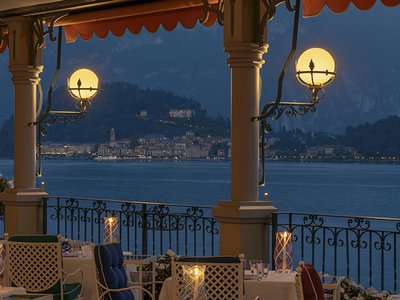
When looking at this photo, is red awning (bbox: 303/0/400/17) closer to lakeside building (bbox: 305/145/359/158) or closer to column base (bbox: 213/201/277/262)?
column base (bbox: 213/201/277/262)

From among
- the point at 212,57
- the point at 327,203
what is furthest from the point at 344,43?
the point at 327,203

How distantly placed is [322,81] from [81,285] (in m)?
2.45

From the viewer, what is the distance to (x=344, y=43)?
109m

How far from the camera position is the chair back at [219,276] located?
4816 mm

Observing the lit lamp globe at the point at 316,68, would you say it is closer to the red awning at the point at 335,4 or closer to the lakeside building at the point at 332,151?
the red awning at the point at 335,4

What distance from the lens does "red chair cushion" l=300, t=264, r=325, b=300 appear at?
4625 millimetres

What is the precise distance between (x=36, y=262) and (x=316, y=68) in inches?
102

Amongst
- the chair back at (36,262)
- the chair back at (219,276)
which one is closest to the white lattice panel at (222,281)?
the chair back at (219,276)

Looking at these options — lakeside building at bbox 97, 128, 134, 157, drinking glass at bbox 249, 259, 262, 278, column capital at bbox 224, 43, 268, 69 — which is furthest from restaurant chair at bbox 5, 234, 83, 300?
lakeside building at bbox 97, 128, 134, 157

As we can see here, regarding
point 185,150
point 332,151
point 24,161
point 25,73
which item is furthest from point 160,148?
point 25,73

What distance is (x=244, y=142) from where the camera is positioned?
663cm

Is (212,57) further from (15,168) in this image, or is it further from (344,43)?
(15,168)

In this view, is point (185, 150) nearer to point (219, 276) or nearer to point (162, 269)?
point (162, 269)

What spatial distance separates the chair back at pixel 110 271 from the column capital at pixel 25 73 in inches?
140
